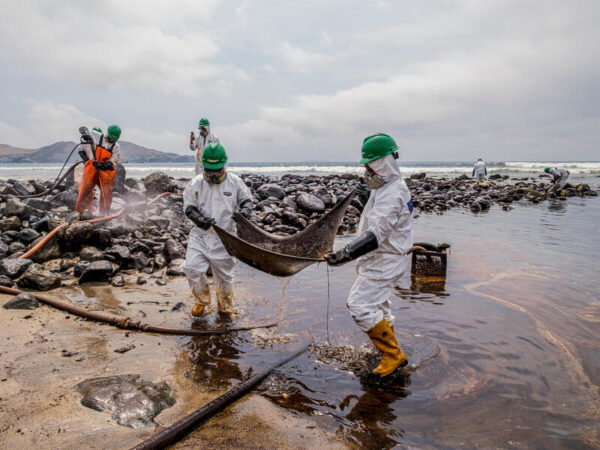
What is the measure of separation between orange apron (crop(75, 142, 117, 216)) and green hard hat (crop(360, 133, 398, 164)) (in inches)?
269

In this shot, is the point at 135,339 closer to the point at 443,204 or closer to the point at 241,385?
the point at 241,385

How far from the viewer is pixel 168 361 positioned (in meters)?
3.62

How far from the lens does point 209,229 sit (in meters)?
4.70

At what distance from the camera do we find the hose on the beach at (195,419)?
2.28 m

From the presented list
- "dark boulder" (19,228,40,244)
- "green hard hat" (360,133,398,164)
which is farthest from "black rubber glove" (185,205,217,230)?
"dark boulder" (19,228,40,244)

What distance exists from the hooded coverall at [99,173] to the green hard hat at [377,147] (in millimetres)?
6839

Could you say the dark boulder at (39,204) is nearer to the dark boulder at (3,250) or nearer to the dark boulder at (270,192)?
the dark boulder at (3,250)

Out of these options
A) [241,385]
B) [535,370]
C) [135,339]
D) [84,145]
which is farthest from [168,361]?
[84,145]

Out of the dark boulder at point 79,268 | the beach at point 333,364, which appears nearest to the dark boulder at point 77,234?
the dark boulder at point 79,268

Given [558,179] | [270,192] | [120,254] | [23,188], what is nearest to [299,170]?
[558,179]

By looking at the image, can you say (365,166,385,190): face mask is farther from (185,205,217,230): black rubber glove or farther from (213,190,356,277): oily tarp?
(185,205,217,230): black rubber glove

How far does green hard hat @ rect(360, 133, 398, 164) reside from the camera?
3.36 meters

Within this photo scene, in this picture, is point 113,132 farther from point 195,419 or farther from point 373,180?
point 195,419

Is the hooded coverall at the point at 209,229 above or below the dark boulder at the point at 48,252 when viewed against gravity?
above
